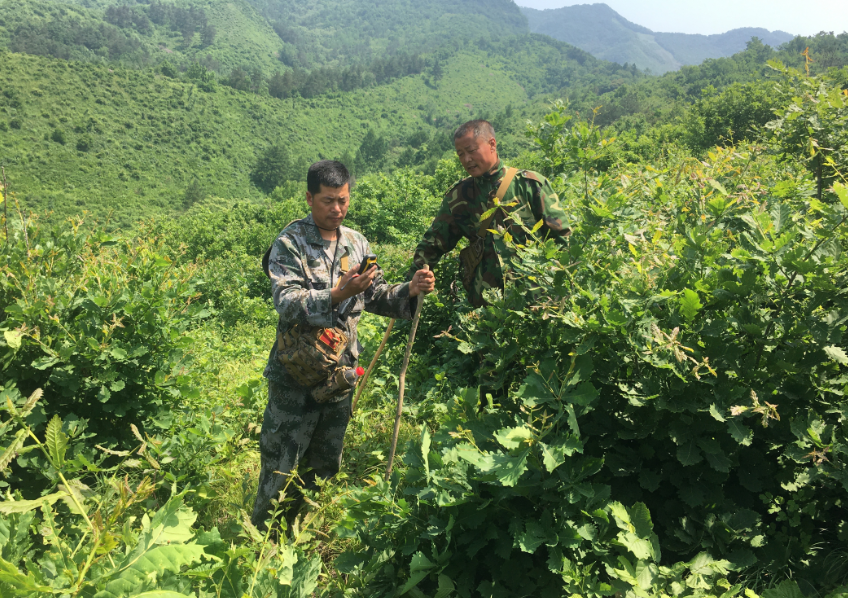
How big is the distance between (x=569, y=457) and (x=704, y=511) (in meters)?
0.53

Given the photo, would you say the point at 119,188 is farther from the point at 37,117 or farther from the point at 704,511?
the point at 704,511

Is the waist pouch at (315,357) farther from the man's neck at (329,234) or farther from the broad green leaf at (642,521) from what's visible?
the broad green leaf at (642,521)

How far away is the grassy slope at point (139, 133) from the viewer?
59875 mm

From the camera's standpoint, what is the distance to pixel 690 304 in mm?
1655

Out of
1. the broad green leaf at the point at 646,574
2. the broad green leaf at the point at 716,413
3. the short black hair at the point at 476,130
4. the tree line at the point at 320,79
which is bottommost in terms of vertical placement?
the tree line at the point at 320,79

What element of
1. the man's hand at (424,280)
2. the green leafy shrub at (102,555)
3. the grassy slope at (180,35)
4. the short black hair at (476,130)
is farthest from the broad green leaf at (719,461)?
the grassy slope at (180,35)

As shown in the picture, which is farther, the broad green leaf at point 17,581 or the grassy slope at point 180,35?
the grassy slope at point 180,35

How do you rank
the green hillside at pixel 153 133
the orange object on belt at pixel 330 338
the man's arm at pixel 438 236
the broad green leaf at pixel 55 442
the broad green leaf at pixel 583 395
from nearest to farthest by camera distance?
1. the broad green leaf at pixel 55 442
2. the broad green leaf at pixel 583 395
3. the orange object on belt at pixel 330 338
4. the man's arm at pixel 438 236
5. the green hillside at pixel 153 133

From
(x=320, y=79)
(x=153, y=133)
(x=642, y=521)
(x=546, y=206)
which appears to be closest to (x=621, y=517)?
(x=642, y=521)

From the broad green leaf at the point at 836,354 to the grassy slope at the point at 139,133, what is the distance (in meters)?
60.4

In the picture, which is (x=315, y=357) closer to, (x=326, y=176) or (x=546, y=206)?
(x=326, y=176)

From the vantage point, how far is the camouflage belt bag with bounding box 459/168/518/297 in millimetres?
3451

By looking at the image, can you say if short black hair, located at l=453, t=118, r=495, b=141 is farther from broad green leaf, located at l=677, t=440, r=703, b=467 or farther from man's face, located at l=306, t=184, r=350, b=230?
broad green leaf, located at l=677, t=440, r=703, b=467

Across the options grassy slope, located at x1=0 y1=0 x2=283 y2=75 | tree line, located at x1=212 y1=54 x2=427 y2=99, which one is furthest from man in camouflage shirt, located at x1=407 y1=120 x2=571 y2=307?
grassy slope, located at x1=0 y1=0 x2=283 y2=75
